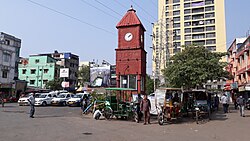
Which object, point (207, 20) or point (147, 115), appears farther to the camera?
point (207, 20)

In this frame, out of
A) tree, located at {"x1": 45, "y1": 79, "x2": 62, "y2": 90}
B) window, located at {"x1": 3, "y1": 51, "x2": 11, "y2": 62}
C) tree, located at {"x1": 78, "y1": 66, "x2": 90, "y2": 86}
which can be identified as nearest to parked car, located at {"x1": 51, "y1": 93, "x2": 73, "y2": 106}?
window, located at {"x1": 3, "y1": 51, "x2": 11, "y2": 62}

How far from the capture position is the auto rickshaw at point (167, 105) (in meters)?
15.0

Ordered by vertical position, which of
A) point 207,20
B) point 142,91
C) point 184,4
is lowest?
point 142,91

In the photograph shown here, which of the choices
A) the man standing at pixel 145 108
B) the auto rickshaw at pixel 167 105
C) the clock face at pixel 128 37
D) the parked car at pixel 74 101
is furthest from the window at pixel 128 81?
the parked car at pixel 74 101

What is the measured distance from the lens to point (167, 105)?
50.7 ft

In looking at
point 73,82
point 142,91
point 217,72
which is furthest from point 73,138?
point 73,82

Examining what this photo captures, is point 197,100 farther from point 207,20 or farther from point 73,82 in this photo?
point 207,20

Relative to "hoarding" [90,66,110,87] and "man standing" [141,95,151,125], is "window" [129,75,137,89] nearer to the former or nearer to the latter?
"man standing" [141,95,151,125]

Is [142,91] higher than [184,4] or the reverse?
the reverse

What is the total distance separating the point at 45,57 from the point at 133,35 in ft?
140

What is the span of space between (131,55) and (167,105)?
25.2 feet

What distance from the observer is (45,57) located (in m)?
60.0

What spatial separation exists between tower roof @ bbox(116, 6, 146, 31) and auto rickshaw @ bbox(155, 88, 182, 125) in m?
7.61

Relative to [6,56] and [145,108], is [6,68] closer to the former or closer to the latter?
[6,56]
